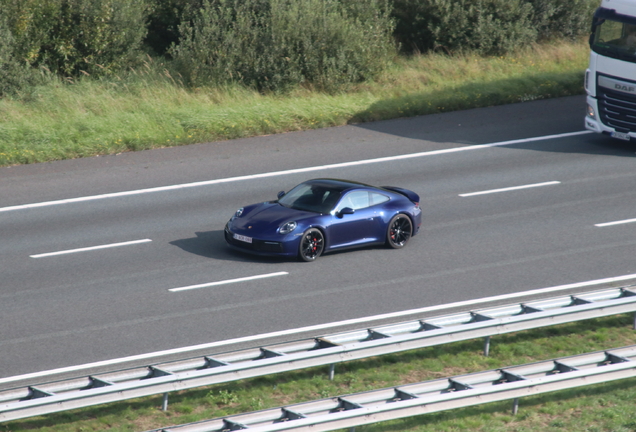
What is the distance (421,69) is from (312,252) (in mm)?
15701

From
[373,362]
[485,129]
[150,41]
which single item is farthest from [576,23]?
[373,362]

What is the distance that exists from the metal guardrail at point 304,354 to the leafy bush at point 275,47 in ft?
53.4

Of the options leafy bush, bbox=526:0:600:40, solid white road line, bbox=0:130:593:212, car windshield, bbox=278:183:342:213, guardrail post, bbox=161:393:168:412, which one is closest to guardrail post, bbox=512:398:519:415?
guardrail post, bbox=161:393:168:412

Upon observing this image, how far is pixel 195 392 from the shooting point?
368 inches

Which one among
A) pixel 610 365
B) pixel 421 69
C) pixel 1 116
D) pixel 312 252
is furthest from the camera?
pixel 421 69

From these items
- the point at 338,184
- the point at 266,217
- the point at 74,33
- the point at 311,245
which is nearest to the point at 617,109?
the point at 338,184

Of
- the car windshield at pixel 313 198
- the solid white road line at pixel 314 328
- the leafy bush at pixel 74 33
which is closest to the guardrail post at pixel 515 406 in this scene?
the solid white road line at pixel 314 328

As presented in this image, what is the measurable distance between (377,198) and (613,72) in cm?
875

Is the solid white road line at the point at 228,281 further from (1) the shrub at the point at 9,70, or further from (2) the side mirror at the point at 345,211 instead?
(1) the shrub at the point at 9,70

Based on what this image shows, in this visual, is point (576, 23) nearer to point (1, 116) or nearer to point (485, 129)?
point (485, 129)

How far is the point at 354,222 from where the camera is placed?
14.4 metres

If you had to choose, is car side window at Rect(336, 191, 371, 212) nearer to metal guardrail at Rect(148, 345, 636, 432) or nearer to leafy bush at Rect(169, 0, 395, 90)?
metal guardrail at Rect(148, 345, 636, 432)

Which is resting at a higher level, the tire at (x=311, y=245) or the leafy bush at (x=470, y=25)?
the leafy bush at (x=470, y=25)

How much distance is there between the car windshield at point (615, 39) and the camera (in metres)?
19.9
